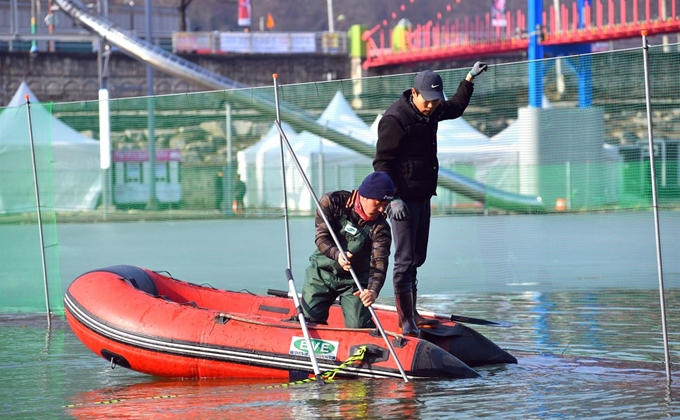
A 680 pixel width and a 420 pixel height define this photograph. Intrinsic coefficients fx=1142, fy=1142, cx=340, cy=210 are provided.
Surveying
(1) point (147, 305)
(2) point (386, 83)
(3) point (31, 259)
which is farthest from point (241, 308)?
(2) point (386, 83)

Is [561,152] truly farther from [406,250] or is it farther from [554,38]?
[554,38]

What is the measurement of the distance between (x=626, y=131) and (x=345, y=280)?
1146cm

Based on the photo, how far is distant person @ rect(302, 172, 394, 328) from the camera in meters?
7.89

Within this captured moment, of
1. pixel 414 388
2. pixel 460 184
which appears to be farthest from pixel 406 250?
pixel 460 184

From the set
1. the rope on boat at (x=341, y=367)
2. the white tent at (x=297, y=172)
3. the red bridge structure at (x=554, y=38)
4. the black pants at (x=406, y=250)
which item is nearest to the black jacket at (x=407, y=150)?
the black pants at (x=406, y=250)

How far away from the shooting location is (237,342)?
8148mm

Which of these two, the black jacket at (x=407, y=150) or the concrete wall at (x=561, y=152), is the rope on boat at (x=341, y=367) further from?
the concrete wall at (x=561, y=152)

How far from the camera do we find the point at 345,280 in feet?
27.3

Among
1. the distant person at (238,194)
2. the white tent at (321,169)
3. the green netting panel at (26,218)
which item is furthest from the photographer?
the white tent at (321,169)

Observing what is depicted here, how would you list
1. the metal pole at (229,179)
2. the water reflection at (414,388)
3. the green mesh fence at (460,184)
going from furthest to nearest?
the metal pole at (229,179) < the green mesh fence at (460,184) < the water reflection at (414,388)

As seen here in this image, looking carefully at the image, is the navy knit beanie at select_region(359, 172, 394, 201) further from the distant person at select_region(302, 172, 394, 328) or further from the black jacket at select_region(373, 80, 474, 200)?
the black jacket at select_region(373, 80, 474, 200)

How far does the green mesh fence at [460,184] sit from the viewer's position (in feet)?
42.0

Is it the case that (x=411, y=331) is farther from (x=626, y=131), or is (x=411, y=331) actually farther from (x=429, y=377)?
(x=626, y=131)

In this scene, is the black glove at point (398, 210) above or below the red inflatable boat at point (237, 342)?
above
